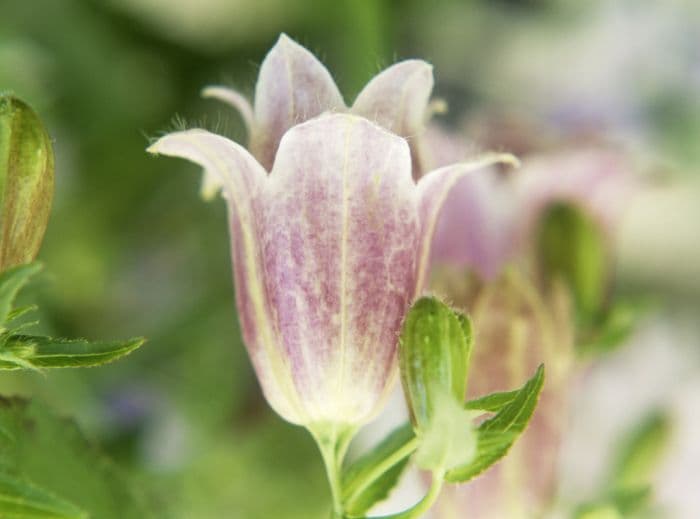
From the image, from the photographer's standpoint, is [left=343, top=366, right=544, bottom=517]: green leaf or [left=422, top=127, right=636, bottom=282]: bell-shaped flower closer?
[left=343, top=366, right=544, bottom=517]: green leaf

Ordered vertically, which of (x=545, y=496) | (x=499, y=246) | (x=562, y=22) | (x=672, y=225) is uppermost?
(x=562, y=22)

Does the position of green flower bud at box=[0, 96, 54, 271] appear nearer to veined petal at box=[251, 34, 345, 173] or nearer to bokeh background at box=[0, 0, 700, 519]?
veined petal at box=[251, 34, 345, 173]

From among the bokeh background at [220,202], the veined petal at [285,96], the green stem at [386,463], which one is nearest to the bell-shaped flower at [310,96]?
the veined petal at [285,96]

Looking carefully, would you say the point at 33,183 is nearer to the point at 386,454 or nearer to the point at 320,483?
the point at 386,454

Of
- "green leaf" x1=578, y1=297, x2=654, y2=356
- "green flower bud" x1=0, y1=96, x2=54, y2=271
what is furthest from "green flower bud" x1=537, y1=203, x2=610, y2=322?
"green flower bud" x1=0, y1=96, x2=54, y2=271

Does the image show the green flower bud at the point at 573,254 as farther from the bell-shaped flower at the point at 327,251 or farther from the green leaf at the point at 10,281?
the green leaf at the point at 10,281

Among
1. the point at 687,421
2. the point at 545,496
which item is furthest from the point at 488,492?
the point at 687,421
